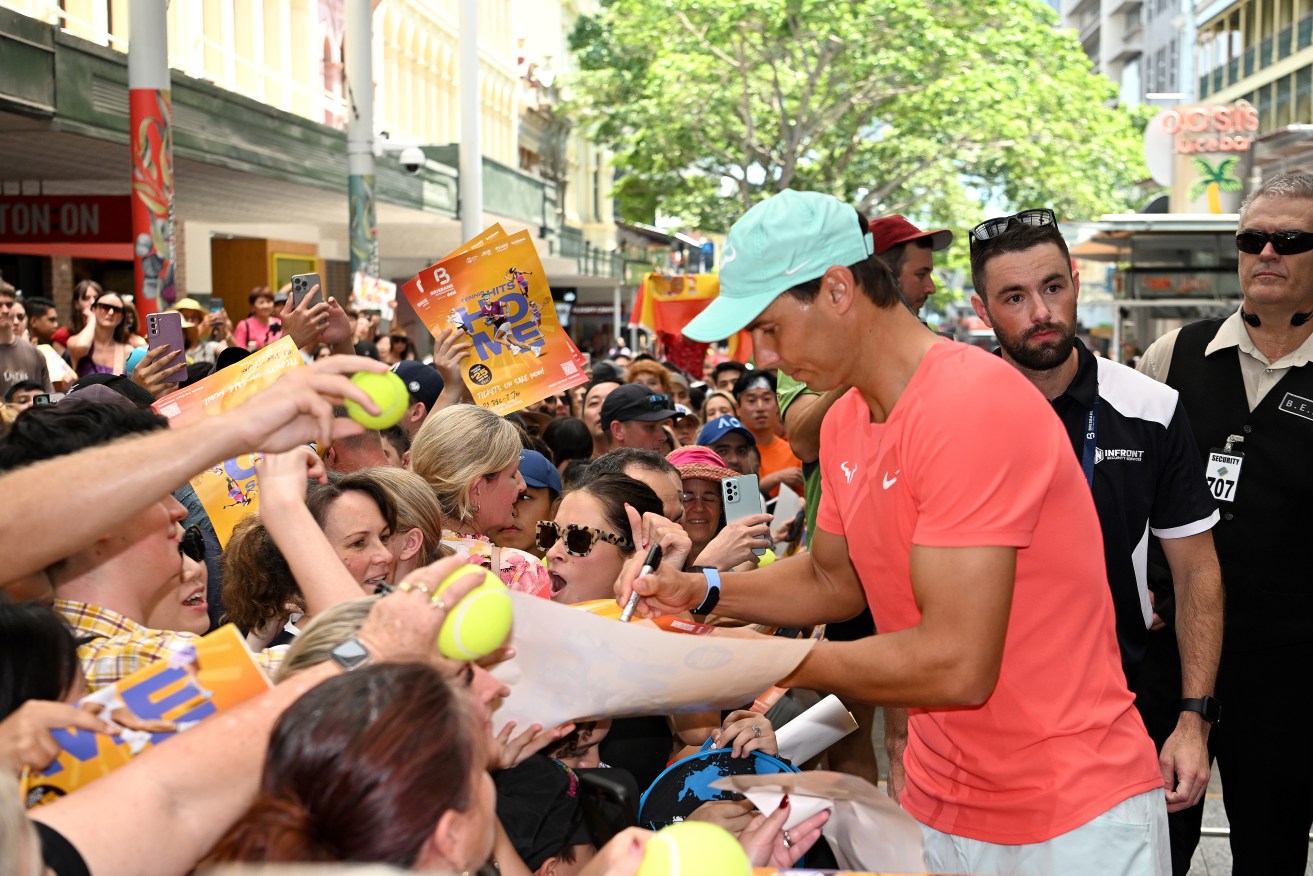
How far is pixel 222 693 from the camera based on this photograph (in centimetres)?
229

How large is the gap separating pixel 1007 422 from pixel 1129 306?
53.8 feet

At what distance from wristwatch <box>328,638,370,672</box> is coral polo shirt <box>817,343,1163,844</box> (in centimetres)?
106

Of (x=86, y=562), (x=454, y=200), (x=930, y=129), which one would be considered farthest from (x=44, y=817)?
(x=930, y=129)

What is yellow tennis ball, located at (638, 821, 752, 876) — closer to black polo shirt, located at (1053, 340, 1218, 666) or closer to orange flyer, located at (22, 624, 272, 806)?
orange flyer, located at (22, 624, 272, 806)

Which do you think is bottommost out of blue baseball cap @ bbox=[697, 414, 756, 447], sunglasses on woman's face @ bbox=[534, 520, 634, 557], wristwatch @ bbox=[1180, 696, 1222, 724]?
wristwatch @ bbox=[1180, 696, 1222, 724]

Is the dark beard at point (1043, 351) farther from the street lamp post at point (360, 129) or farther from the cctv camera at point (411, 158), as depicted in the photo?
the cctv camera at point (411, 158)

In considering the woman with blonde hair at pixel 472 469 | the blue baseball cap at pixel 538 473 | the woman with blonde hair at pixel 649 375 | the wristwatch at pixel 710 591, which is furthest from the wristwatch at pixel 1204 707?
the woman with blonde hair at pixel 649 375

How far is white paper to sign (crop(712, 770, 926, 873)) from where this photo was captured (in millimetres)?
2844

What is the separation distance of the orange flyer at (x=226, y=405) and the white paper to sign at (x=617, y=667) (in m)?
2.35

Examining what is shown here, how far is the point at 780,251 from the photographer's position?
2.88 metres

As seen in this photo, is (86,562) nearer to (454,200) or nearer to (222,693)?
(222,693)

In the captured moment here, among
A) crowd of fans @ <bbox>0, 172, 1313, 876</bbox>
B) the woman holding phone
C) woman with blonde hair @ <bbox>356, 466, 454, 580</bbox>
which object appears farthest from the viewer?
the woman holding phone

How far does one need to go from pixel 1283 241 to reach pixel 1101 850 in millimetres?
2355

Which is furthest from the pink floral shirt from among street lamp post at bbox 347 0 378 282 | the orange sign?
the orange sign
